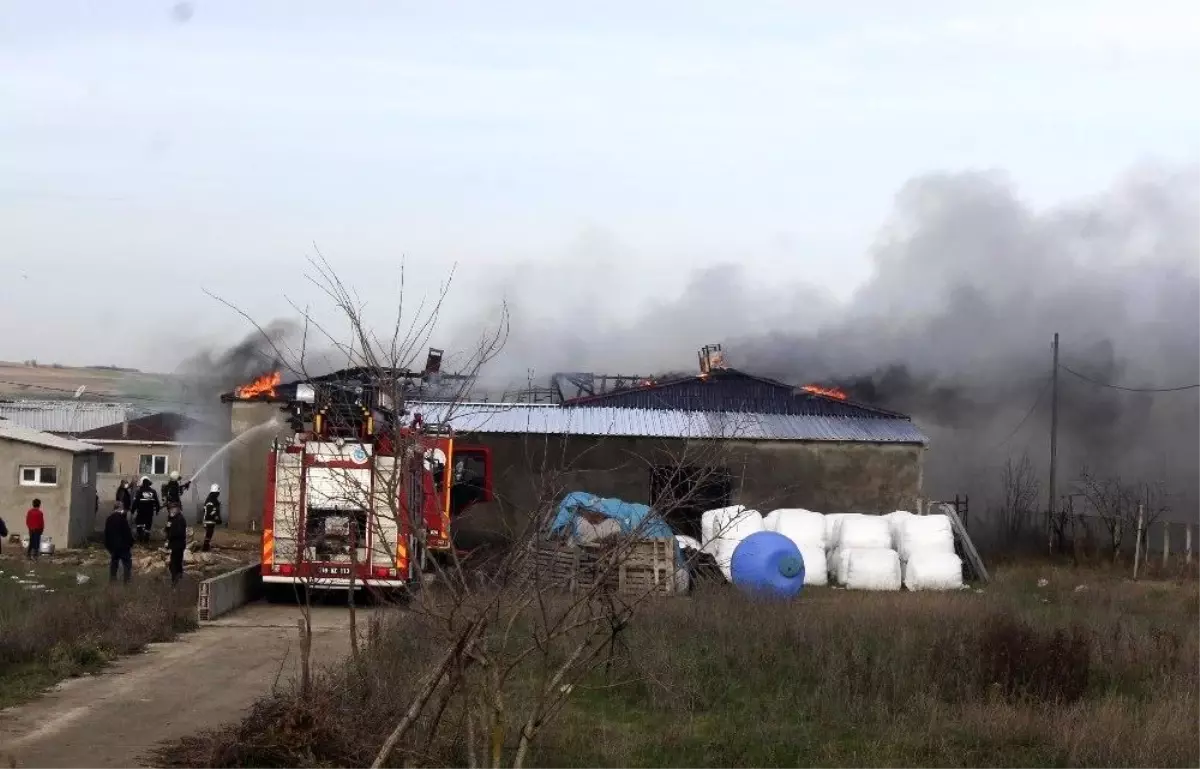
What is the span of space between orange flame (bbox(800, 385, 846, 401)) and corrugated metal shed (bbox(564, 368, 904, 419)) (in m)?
0.23

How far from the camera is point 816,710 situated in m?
11.6

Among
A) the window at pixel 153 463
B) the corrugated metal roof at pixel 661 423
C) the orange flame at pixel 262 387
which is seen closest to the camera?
the corrugated metal roof at pixel 661 423

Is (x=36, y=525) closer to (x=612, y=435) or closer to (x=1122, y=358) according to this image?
(x=612, y=435)

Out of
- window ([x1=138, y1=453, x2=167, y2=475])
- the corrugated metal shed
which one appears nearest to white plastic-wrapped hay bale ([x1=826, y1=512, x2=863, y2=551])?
the corrugated metal shed

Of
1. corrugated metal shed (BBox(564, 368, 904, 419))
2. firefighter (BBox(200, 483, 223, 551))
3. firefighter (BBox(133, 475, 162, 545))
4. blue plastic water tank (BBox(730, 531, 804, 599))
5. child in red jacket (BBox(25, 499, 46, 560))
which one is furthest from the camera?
corrugated metal shed (BBox(564, 368, 904, 419))

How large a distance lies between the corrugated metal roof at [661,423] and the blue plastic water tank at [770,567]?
8823 mm

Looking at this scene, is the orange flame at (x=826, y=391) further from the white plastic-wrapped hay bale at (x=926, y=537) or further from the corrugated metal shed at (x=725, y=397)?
the white plastic-wrapped hay bale at (x=926, y=537)

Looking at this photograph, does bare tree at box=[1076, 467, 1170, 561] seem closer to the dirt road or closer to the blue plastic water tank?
the blue plastic water tank

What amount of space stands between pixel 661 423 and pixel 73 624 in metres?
19.4

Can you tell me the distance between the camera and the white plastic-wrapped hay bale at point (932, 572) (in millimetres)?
24969

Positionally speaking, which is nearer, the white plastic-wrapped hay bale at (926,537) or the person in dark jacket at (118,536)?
the person in dark jacket at (118,536)

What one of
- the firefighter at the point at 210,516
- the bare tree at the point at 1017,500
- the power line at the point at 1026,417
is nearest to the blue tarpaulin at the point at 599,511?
the firefighter at the point at 210,516

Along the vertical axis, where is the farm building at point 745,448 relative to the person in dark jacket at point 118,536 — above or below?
above

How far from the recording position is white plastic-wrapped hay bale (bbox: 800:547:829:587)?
2542 cm
